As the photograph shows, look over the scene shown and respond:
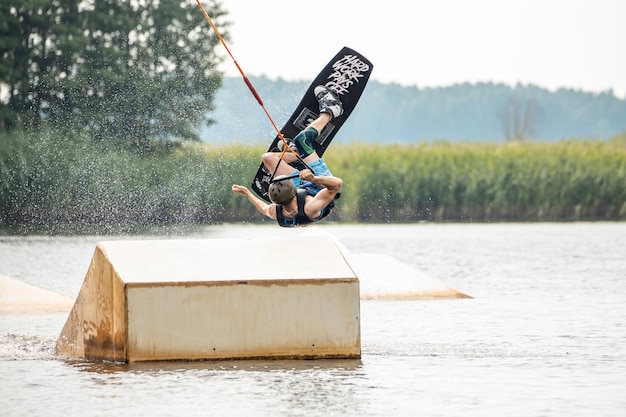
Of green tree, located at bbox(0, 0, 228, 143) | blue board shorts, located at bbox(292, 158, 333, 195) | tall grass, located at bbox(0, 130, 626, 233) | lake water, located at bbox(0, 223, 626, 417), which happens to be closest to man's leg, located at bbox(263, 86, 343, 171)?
blue board shorts, located at bbox(292, 158, 333, 195)

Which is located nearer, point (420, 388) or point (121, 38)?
point (420, 388)

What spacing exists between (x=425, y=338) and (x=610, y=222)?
2670 cm

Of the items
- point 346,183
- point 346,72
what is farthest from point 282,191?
point 346,183

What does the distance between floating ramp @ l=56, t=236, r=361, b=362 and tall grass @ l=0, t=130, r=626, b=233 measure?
23.6 m

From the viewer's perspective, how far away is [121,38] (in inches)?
1801

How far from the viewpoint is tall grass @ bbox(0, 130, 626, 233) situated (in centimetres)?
3634

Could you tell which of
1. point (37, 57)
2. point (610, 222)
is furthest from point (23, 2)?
point (610, 222)

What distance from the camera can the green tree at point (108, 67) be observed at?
42.8 metres

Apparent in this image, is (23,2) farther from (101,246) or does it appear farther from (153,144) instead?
(101,246)

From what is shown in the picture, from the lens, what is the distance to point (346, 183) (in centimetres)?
3653

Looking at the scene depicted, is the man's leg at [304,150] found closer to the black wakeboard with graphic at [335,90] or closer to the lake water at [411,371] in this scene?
the black wakeboard with graphic at [335,90]

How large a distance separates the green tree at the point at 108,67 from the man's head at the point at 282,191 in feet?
97.4

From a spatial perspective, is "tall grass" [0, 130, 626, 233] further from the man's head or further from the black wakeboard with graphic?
the man's head

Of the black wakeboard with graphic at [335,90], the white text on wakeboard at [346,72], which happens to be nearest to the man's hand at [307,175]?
the black wakeboard with graphic at [335,90]
